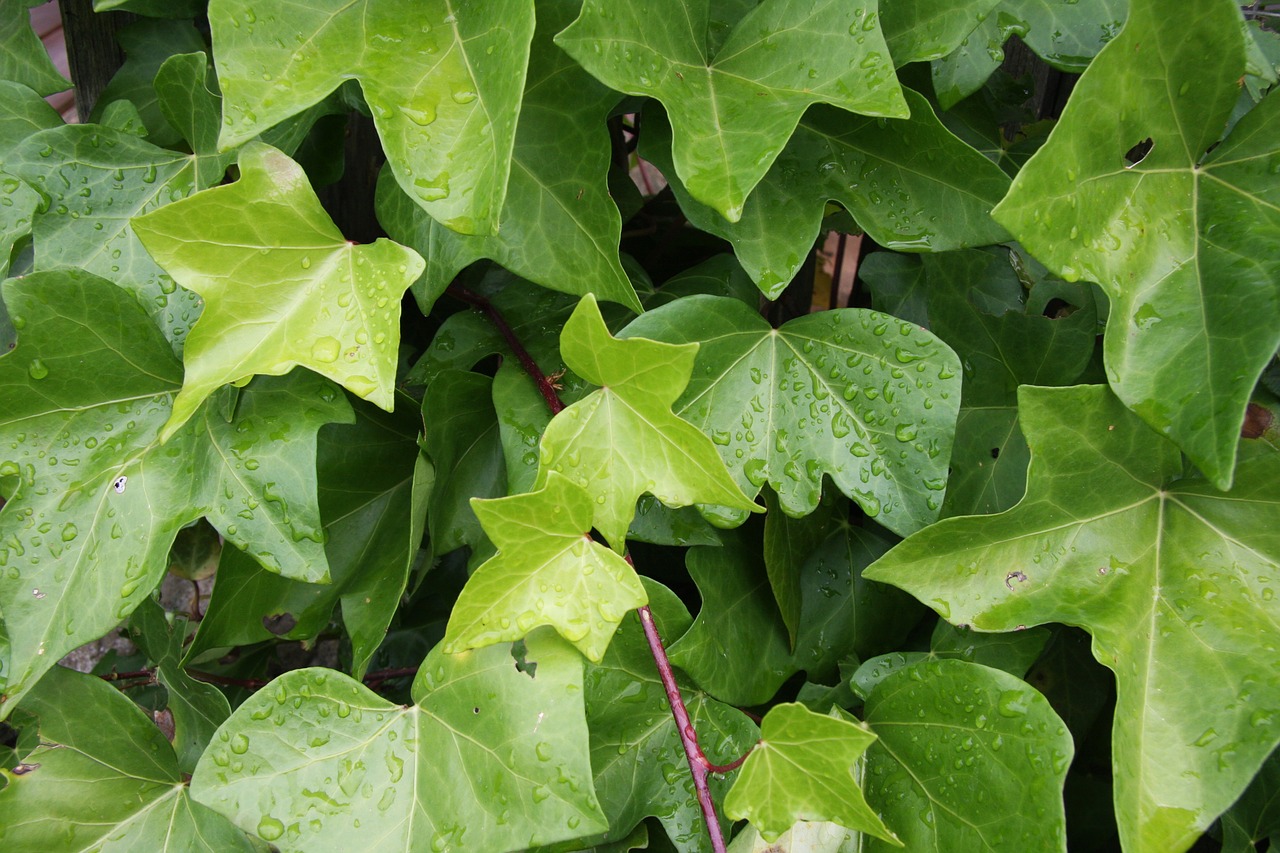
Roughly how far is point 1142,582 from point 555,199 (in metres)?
0.53

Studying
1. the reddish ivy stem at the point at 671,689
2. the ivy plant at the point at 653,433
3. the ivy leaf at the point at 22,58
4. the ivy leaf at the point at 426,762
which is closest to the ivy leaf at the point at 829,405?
the ivy plant at the point at 653,433

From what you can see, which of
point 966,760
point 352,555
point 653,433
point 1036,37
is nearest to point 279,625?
point 352,555

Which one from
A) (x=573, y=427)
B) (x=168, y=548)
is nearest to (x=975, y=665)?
(x=573, y=427)

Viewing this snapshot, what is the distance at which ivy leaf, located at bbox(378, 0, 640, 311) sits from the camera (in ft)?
2.20

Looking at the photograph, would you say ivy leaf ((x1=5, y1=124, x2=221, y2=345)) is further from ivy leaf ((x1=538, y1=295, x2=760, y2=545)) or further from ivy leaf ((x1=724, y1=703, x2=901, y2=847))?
ivy leaf ((x1=724, y1=703, x2=901, y2=847))

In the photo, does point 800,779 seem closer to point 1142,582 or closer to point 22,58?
point 1142,582

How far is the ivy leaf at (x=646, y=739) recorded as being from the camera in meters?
0.70

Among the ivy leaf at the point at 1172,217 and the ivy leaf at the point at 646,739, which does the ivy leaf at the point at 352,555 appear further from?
the ivy leaf at the point at 1172,217

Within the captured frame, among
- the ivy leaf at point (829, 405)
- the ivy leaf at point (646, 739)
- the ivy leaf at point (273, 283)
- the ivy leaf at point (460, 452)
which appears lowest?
the ivy leaf at point (646, 739)

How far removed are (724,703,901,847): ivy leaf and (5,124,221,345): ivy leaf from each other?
0.57m

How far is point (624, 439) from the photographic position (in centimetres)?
61

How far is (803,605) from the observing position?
2.66 ft

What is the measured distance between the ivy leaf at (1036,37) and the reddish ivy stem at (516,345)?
0.41 m

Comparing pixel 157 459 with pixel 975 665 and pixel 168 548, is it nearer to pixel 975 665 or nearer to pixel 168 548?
pixel 168 548
